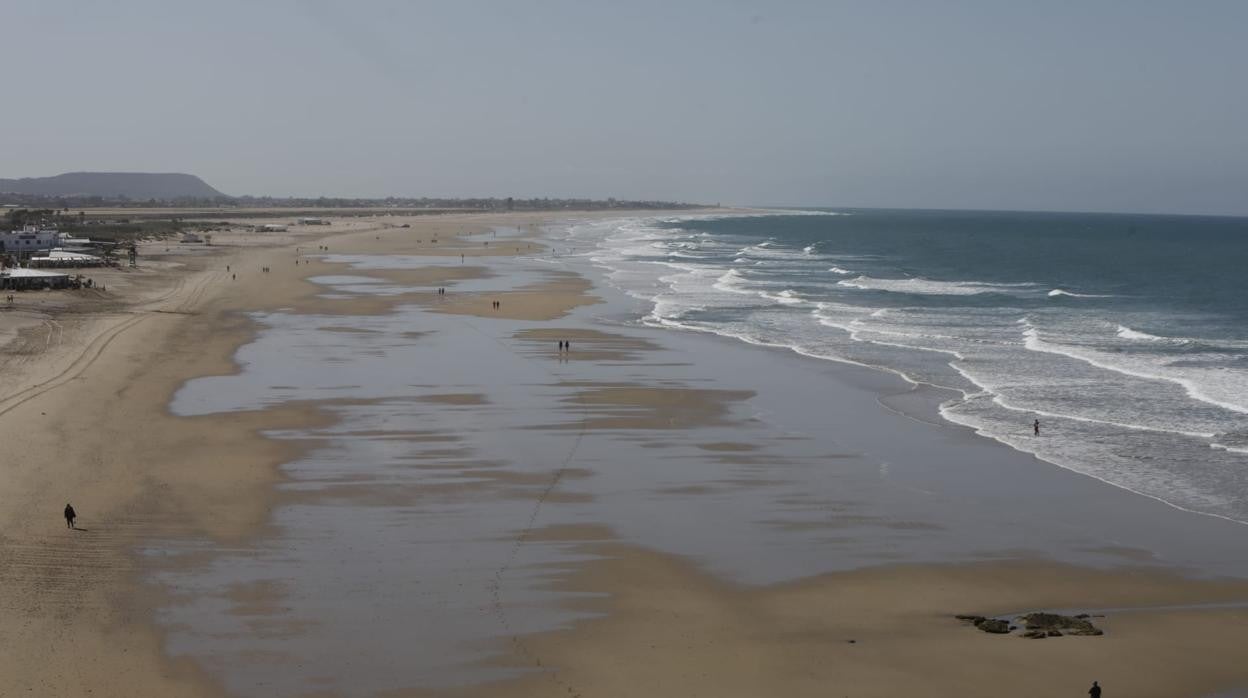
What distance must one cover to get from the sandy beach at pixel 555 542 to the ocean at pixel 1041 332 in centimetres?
237

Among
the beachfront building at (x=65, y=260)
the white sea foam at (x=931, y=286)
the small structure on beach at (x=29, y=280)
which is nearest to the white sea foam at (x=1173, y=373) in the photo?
the white sea foam at (x=931, y=286)

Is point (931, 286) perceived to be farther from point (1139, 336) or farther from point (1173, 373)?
point (1173, 373)

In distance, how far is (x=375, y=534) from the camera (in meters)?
20.7

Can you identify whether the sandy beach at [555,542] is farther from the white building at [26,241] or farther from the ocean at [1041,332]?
the white building at [26,241]

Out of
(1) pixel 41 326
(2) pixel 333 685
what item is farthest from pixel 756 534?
(1) pixel 41 326

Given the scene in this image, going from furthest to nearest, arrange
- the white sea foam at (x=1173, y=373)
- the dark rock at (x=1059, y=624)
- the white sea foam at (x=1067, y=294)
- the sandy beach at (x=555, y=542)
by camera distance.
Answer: the white sea foam at (x=1067, y=294) → the white sea foam at (x=1173, y=373) → the dark rock at (x=1059, y=624) → the sandy beach at (x=555, y=542)

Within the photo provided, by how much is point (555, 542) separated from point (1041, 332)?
114ft

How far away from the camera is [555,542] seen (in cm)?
2066

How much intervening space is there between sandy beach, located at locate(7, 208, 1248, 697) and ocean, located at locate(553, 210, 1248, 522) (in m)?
2.37

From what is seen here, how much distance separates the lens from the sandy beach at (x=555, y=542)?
51.0 feet

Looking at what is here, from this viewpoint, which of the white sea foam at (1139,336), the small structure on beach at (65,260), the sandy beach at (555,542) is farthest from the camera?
the small structure on beach at (65,260)

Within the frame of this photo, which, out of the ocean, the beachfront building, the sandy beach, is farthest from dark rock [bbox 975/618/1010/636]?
the beachfront building

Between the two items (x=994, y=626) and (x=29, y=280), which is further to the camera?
(x=29, y=280)

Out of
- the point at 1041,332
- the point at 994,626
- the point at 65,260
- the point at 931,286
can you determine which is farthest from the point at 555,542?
the point at 931,286
